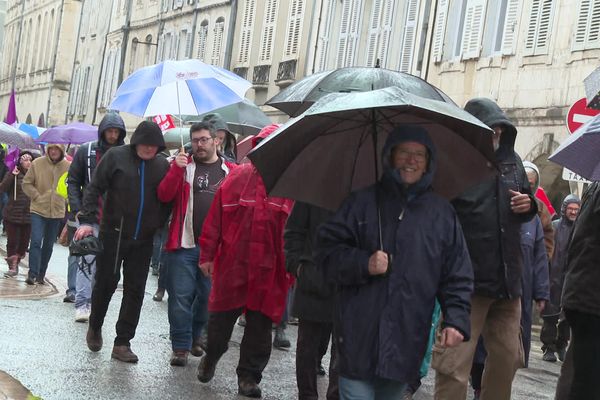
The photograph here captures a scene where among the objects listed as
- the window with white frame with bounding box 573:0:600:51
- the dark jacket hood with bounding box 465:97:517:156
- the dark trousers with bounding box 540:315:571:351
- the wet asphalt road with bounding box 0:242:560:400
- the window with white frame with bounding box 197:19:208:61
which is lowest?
the wet asphalt road with bounding box 0:242:560:400

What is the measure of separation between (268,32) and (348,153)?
2751 cm

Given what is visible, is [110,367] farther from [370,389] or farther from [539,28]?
[539,28]

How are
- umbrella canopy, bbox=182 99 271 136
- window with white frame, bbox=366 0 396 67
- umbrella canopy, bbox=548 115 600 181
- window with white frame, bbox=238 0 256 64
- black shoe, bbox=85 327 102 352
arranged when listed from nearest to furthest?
umbrella canopy, bbox=548 115 600 181, black shoe, bbox=85 327 102 352, umbrella canopy, bbox=182 99 271 136, window with white frame, bbox=366 0 396 67, window with white frame, bbox=238 0 256 64

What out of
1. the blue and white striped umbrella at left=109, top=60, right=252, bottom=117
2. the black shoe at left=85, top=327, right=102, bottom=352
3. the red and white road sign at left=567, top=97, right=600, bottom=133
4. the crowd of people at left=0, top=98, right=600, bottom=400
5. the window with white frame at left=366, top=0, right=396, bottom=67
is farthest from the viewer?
the window with white frame at left=366, top=0, right=396, bottom=67

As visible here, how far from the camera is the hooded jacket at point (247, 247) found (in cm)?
824

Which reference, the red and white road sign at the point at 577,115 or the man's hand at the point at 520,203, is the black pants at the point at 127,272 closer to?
the man's hand at the point at 520,203

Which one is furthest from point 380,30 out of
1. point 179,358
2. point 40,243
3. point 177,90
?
point 179,358

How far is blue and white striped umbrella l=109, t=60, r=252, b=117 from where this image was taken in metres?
11.0

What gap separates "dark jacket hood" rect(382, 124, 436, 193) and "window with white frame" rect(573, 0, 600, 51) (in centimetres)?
1375

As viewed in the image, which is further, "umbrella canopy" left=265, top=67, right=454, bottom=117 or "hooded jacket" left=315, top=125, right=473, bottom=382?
"umbrella canopy" left=265, top=67, right=454, bottom=117

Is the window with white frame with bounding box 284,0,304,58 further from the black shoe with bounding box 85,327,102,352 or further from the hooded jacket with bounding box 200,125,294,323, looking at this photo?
the hooded jacket with bounding box 200,125,294,323

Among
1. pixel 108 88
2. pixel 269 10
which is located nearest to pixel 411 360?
pixel 269 10

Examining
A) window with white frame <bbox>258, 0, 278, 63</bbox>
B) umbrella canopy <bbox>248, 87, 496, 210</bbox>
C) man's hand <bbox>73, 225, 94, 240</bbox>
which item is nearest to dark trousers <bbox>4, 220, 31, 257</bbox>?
man's hand <bbox>73, 225, 94, 240</bbox>

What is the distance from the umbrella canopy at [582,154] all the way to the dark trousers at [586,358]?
693mm
